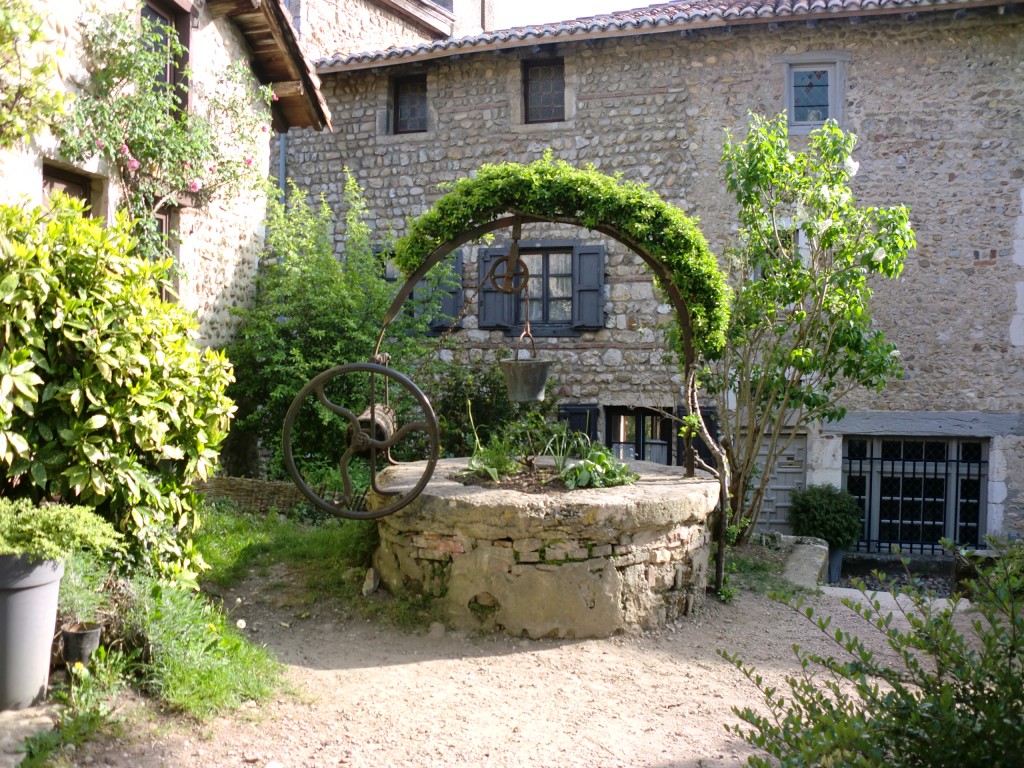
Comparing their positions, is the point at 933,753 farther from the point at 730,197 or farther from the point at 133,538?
the point at 730,197

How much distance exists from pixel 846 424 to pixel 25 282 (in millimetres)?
9624

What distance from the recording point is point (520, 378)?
5.79 m

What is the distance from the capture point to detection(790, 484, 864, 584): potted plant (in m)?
11.0

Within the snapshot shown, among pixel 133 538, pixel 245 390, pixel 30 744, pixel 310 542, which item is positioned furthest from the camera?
pixel 245 390

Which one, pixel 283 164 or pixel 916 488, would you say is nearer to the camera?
pixel 916 488

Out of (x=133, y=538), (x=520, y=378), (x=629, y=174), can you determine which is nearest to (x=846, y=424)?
(x=629, y=174)

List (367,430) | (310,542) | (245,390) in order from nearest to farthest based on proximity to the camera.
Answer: (367,430) < (310,542) < (245,390)

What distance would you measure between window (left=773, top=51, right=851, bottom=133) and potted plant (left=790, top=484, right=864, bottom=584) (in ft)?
14.8

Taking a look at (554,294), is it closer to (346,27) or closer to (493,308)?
(493,308)

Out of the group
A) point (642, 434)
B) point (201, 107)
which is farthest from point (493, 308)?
point (201, 107)

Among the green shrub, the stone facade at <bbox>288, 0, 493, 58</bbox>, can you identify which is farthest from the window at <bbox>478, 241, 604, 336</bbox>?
the stone facade at <bbox>288, 0, 493, 58</bbox>

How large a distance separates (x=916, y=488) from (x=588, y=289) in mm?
4825

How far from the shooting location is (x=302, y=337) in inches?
381

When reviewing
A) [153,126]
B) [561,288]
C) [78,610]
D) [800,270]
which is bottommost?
[78,610]
